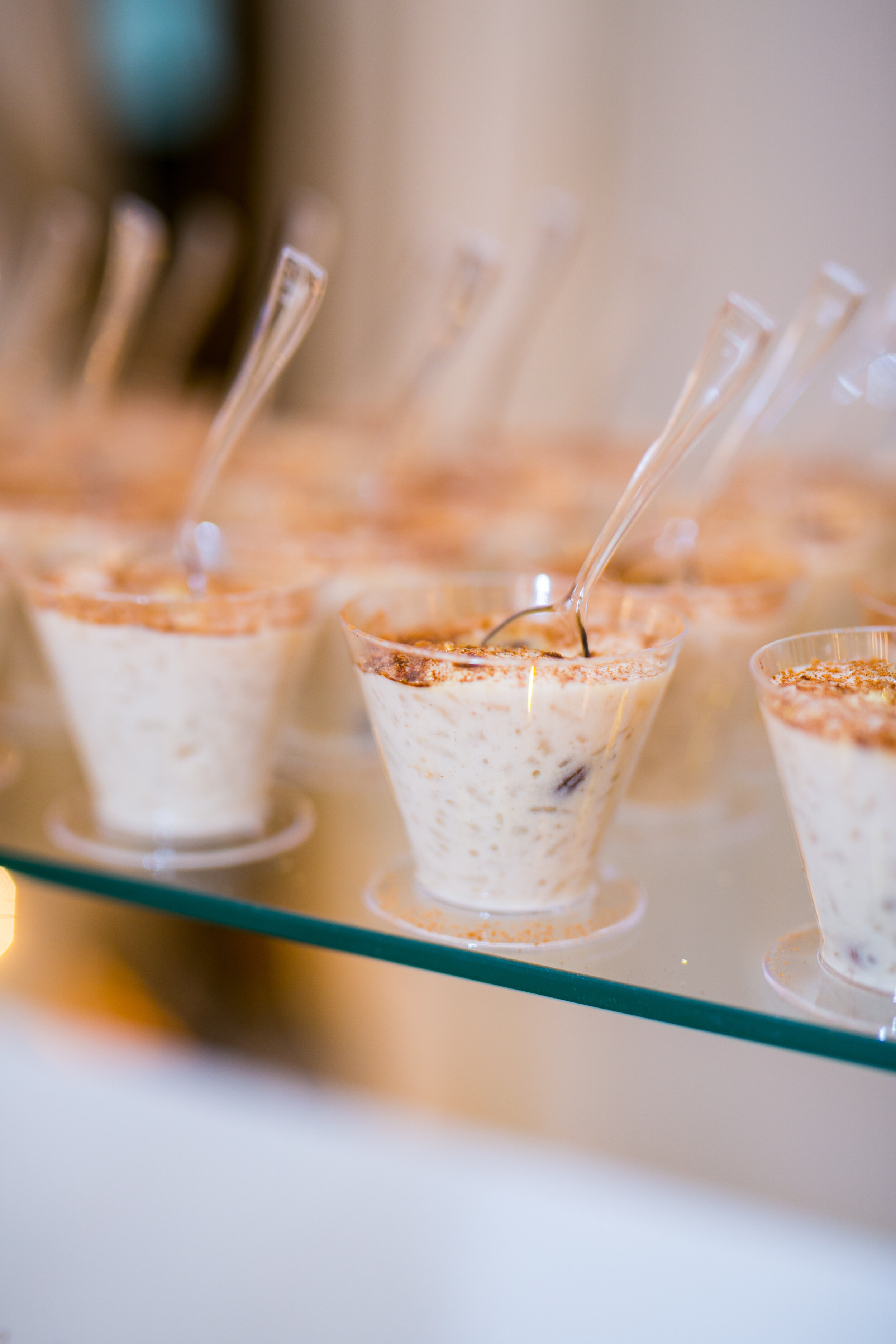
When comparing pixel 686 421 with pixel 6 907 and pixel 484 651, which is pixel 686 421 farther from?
pixel 6 907

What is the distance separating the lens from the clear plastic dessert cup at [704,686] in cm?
92

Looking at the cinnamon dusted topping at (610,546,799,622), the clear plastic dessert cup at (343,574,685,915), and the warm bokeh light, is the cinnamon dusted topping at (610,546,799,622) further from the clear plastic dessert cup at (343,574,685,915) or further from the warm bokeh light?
the warm bokeh light

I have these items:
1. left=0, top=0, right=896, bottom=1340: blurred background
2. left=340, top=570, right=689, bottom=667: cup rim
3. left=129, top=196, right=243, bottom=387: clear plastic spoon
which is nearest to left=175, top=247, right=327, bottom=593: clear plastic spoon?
left=340, top=570, right=689, bottom=667: cup rim

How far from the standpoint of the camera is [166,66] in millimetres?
3270

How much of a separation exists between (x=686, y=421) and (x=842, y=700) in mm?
209

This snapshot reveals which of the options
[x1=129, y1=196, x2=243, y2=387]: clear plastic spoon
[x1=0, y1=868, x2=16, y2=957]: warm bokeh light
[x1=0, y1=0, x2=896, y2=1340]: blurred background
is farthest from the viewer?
[x1=0, y1=0, x2=896, y2=1340]: blurred background

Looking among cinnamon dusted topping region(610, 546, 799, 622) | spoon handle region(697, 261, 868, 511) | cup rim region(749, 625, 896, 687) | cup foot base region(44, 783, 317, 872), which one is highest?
spoon handle region(697, 261, 868, 511)

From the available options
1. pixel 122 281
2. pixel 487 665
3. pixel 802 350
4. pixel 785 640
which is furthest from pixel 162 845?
pixel 122 281

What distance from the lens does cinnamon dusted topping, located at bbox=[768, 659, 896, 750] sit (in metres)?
0.60

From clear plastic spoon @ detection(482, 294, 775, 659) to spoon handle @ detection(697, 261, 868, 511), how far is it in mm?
172

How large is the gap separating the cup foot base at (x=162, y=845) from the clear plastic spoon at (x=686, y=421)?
0.74 ft

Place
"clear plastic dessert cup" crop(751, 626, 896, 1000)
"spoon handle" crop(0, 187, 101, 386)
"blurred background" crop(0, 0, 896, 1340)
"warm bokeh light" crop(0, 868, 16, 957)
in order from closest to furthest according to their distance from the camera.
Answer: "clear plastic dessert cup" crop(751, 626, 896, 1000) → "warm bokeh light" crop(0, 868, 16, 957) → "spoon handle" crop(0, 187, 101, 386) → "blurred background" crop(0, 0, 896, 1340)

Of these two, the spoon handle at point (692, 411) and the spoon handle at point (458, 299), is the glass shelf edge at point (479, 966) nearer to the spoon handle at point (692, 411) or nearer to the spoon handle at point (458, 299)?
the spoon handle at point (692, 411)

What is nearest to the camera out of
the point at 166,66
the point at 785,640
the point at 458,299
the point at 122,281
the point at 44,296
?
the point at 785,640
